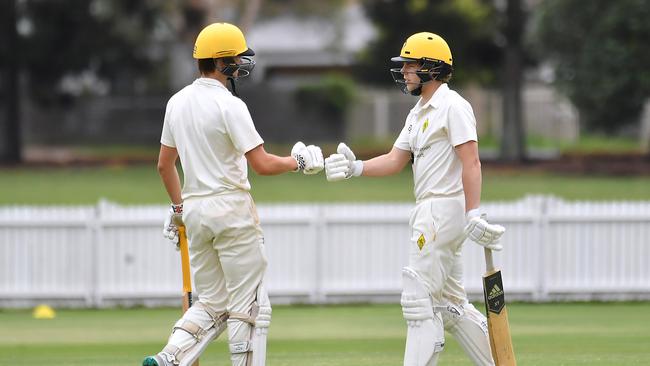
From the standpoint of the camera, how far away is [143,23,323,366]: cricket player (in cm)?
745

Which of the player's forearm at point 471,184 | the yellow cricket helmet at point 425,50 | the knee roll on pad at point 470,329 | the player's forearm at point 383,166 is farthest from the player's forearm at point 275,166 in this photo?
the knee roll on pad at point 470,329

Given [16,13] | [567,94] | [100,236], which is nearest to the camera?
[100,236]

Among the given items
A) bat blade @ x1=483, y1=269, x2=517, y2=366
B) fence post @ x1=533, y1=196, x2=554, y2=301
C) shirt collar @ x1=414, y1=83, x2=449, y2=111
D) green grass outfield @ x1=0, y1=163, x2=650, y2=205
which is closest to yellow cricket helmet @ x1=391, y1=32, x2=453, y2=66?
shirt collar @ x1=414, y1=83, x2=449, y2=111

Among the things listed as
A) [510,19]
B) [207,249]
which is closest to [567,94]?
[510,19]

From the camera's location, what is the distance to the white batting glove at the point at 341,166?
7707mm

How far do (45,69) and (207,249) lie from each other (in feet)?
95.5

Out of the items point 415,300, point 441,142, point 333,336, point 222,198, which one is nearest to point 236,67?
point 222,198

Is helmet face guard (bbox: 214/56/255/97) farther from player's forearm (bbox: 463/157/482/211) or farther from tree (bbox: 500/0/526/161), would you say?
tree (bbox: 500/0/526/161)

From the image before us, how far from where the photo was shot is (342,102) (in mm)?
42562

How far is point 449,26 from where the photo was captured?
33125 mm

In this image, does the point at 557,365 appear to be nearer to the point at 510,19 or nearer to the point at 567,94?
the point at 567,94

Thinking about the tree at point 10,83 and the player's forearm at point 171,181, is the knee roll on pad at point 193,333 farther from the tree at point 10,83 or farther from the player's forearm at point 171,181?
the tree at point 10,83

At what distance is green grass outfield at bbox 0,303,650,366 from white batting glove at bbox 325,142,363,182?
1818 mm

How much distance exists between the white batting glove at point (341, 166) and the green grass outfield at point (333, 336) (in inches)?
71.6
